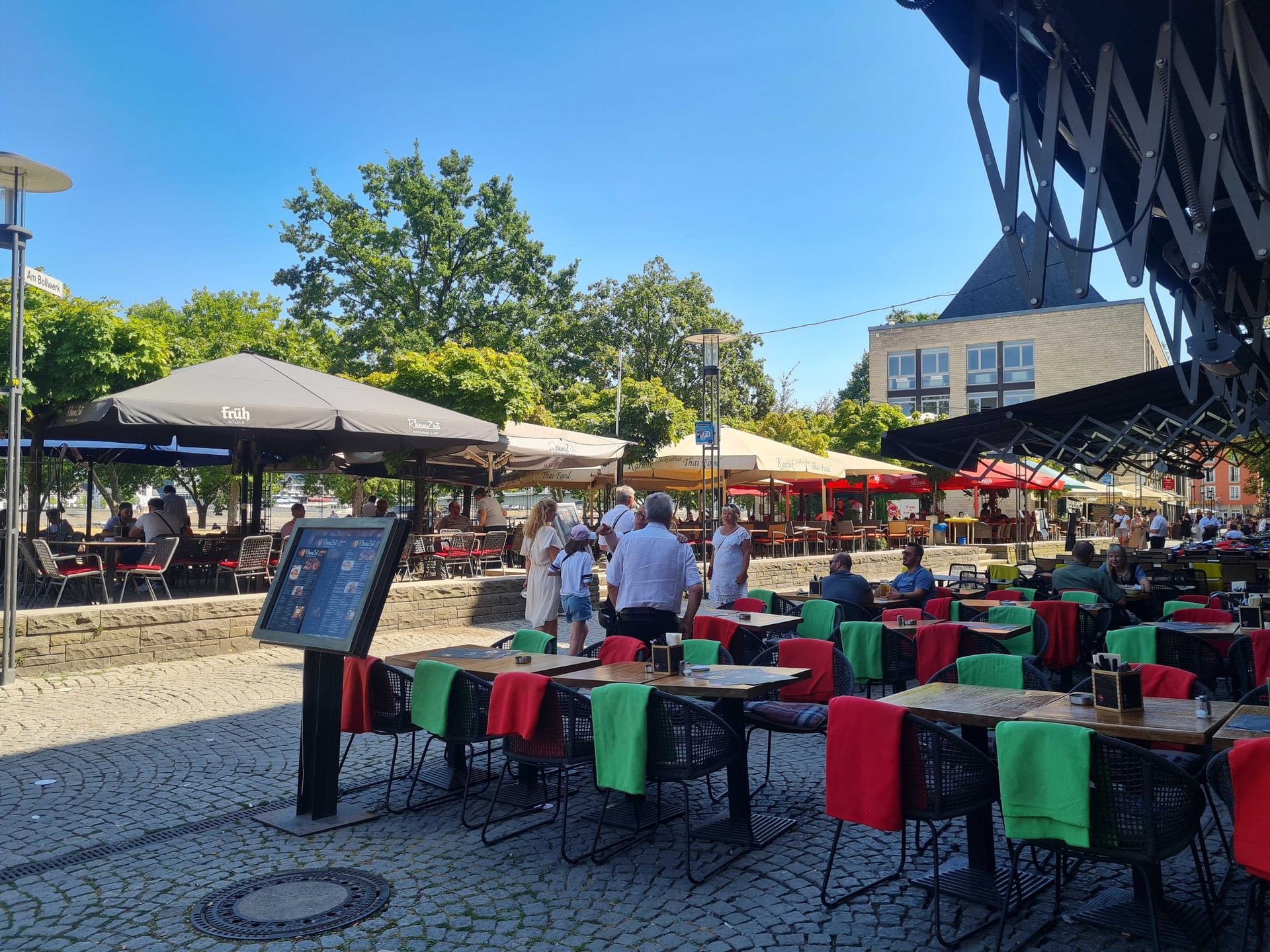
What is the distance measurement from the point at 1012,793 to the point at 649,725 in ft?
5.22

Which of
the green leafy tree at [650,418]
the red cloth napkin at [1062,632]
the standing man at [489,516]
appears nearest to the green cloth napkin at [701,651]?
the red cloth napkin at [1062,632]

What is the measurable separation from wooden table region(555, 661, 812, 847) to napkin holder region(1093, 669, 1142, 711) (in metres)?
1.42

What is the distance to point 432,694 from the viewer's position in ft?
16.9

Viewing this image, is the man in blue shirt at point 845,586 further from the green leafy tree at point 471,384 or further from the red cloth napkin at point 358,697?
the green leafy tree at point 471,384

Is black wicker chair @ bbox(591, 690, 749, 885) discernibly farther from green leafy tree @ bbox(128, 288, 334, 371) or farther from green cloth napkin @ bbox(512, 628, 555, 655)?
green leafy tree @ bbox(128, 288, 334, 371)

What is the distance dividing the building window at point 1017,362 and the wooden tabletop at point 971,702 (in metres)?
52.2

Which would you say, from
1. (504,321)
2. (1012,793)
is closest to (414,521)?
(1012,793)

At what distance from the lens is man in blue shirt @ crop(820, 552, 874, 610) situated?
28.0ft

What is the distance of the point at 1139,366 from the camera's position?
49.6m

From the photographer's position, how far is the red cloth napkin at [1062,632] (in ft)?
26.7

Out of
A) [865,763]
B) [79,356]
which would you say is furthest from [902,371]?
[865,763]

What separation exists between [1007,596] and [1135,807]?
20.4 ft

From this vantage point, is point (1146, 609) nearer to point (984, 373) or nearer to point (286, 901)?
point (286, 901)

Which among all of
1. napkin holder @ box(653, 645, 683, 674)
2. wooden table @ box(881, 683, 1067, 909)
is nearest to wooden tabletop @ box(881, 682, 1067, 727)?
wooden table @ box(881, 683, 1067, 909)
